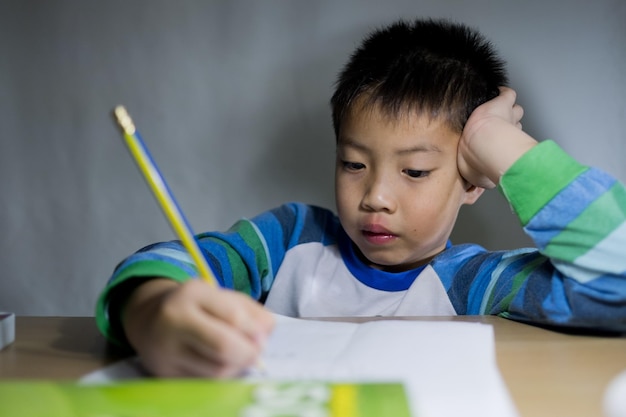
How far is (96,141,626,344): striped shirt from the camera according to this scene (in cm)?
67

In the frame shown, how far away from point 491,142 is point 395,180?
0.39 feet

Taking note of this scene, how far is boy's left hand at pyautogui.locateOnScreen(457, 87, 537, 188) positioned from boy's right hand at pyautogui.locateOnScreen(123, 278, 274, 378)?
427mm

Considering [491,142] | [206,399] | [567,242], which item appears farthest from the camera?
[491,142]

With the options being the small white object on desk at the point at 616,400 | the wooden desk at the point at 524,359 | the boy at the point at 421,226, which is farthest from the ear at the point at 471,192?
the small white object on desk at the point at 616,400

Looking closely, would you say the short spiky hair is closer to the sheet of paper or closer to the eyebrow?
the eyebrow

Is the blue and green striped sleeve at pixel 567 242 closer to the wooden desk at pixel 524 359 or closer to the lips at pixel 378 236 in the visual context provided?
the wooden desk at pixel 524 359

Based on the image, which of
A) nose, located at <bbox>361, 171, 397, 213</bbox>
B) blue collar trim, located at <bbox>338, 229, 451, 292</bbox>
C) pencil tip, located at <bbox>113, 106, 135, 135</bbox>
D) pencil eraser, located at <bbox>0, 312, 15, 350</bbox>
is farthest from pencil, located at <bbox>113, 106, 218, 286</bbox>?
blue collar trim, located at <bbox>338, 229, 451, 292</bbox>

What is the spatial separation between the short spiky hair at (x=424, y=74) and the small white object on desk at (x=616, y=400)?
0.46 metres

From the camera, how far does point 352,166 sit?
0.86 meters

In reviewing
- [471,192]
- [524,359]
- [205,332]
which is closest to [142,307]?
[205,332]

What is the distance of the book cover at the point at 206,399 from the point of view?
388 millimetres

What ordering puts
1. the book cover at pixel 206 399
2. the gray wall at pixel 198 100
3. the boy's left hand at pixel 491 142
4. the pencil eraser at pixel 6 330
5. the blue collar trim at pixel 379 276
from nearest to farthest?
the book cover at pixel 206 399 → the pencil eraser at pixel 6 330 → the boy's left hand at pixel 491 142 → the blue collar trim at pixel 379 276 → the gray wall at pixel 198 100

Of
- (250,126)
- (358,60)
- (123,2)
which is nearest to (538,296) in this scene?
(358,60)

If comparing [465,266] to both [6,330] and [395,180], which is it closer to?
[395,180]
